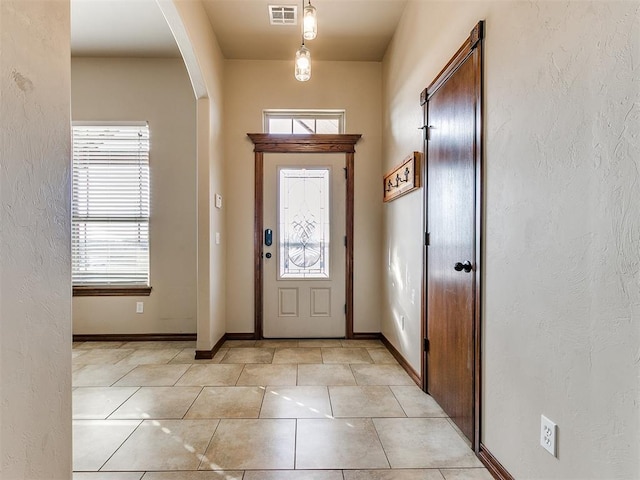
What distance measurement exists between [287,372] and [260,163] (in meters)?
2.21

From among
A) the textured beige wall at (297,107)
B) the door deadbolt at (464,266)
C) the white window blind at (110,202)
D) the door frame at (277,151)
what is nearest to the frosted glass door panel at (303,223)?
the door frame at (277,151)

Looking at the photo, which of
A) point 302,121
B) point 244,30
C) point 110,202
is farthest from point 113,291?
point 244,30

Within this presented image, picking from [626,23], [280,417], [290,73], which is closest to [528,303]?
[626,23]

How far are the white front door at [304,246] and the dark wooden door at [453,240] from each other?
1.57m

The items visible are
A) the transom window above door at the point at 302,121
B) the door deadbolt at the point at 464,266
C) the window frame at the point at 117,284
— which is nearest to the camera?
the door deadbolt at the point at 464,266

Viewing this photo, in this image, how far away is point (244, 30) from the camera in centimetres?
339

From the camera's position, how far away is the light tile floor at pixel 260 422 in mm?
1696

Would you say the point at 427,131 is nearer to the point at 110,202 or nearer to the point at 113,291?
the point at 110,202

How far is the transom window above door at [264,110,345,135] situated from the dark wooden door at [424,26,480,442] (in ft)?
5.34

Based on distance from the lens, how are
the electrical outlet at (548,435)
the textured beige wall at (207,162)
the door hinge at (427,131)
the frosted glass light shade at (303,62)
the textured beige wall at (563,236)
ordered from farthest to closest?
the textured beige wall at (207,162) → the door hinge at (427,131) → the frosted glass light shade at (303,62) → the electrical outlet at (548,435) → the textured beige wall at (563,236)

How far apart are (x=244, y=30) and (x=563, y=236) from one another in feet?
10.9

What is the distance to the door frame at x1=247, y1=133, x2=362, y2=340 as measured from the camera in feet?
12.8

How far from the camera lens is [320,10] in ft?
10.2

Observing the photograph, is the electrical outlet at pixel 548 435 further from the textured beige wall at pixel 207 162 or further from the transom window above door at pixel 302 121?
the transom window above door at pixel 302 121
